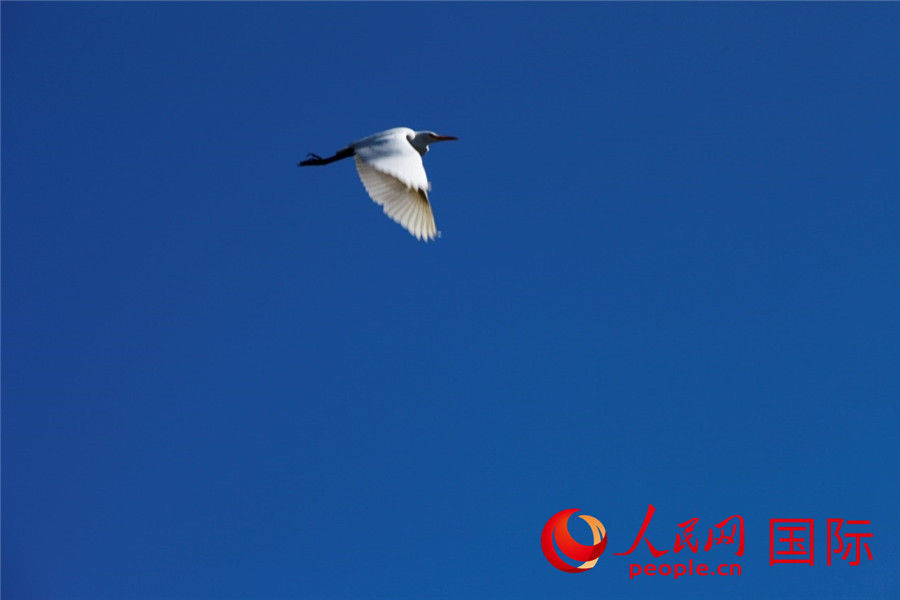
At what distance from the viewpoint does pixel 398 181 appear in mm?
7469

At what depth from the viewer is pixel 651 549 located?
42.2 feet

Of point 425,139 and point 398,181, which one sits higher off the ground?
point 425,139

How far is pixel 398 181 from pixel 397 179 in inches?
8.6

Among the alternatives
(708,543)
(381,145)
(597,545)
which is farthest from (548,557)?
(381,145)

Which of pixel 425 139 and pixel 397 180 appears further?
pixel 425 139

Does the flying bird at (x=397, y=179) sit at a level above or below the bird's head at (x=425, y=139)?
below

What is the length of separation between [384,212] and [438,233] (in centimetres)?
39

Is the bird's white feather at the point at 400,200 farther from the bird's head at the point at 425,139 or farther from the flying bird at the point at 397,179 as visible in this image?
the bird's head at the point at 425,139

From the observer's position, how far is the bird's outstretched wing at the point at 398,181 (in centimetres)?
721

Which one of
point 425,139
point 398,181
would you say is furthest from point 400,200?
point 425,139

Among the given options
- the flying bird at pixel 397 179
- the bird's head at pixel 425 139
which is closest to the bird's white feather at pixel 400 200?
the flying bird at pixel 397 179

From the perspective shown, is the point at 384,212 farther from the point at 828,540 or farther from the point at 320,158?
the point at 828,540

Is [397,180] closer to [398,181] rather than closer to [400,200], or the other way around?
[398,181]

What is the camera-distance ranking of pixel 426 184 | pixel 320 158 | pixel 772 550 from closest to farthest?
pixel 426 184 < pixel 320 158 < pixel 772 550
